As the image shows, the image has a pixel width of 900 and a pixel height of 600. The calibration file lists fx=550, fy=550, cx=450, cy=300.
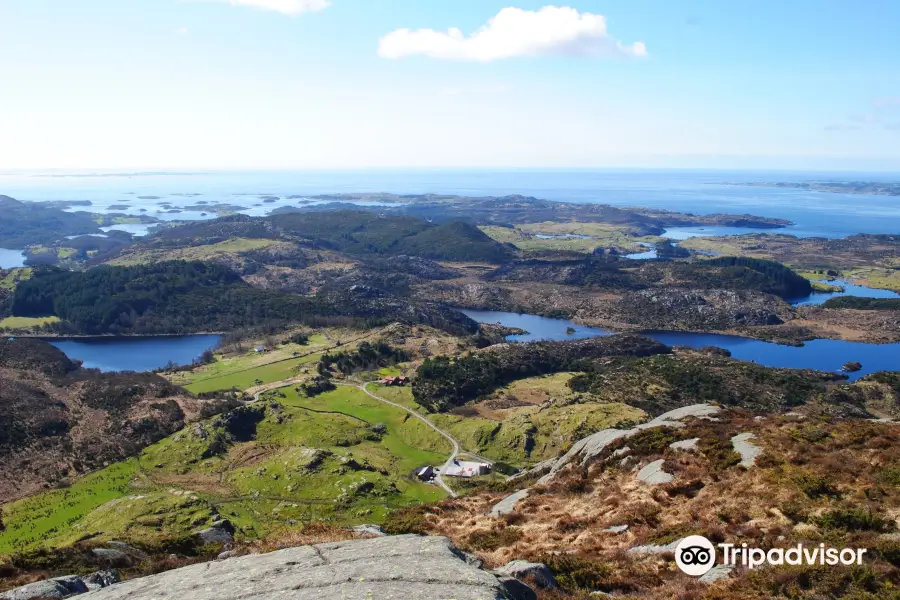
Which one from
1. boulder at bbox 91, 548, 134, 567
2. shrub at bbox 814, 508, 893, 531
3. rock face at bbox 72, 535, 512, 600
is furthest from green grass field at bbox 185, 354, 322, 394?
shrub at bbox 814, 508, 893, 531

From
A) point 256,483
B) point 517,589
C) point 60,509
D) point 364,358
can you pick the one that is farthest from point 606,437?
point 364,358

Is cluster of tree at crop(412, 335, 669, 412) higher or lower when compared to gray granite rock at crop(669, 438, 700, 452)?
lower

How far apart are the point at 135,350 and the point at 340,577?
181593 millimetres

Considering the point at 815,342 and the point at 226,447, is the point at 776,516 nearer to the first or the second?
the point at 226,447

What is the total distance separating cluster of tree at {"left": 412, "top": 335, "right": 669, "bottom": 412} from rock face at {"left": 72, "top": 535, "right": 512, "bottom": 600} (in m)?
79.9

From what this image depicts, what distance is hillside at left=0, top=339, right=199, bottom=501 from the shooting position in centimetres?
7650

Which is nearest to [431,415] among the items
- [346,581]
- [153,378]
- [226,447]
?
[226,447]

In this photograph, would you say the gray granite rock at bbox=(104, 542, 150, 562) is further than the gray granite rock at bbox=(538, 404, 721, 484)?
No

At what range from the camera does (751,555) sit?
68.8ft

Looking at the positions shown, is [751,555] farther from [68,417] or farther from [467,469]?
[68,417]

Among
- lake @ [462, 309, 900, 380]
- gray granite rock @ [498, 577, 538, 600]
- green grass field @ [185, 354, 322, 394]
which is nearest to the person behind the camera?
gray granite rock @ [498, 577, 538, 600]

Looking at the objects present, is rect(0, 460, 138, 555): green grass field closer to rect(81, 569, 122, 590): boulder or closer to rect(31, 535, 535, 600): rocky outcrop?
rect(81, 569, 122, 590): boulder

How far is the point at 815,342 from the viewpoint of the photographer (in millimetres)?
177750

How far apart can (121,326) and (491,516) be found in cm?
19717
